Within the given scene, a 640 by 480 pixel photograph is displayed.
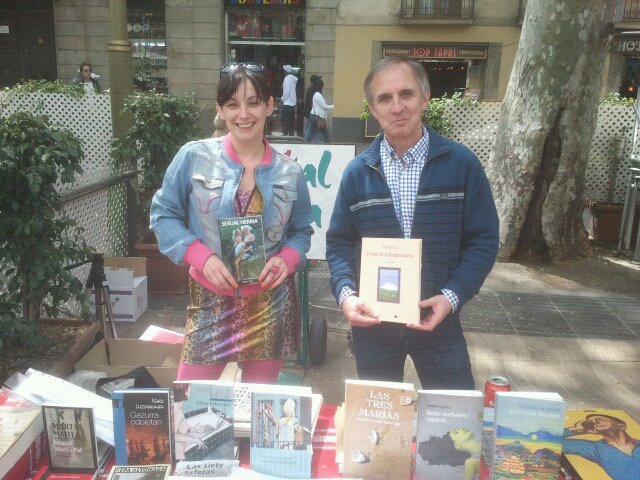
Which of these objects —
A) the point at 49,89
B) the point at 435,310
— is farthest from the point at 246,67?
the point at 49,89

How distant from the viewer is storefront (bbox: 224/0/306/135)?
17.0m

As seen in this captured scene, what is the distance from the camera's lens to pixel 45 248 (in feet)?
11.2

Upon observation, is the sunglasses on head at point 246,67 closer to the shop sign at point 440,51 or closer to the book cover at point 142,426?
the book cover at point 142,426

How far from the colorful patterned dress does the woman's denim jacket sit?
0.16 m

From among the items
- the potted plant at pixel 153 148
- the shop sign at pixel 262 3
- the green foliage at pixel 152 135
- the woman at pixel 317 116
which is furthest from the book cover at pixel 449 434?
the shop sign at pixel 262 3

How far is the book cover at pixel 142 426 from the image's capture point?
5.28 feet

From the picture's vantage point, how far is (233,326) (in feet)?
7.01

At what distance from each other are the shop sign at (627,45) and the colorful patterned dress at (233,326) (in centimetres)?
1789

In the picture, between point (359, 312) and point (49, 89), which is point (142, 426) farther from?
point (49, 89)

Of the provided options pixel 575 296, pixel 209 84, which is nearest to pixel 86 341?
pixel 575 296

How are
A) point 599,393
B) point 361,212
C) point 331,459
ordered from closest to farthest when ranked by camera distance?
point 331,459 < point 361,212 < point 599,393

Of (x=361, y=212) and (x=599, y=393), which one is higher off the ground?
(x=361, y=212)

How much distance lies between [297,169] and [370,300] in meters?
0.58

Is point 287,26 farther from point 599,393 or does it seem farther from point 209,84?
point 599,393
